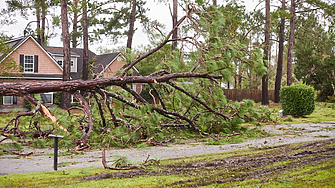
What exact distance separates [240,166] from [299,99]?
12295 millimetres

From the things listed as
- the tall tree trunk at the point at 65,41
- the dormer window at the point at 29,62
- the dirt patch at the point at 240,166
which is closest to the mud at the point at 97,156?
the dirt patch at the point at 240,166

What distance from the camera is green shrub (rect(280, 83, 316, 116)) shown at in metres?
16.5

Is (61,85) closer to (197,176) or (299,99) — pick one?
(197,176)

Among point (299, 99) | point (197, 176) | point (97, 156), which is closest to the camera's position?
point (197, 176)

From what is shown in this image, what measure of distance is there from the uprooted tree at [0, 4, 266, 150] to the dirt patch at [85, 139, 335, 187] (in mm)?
2637

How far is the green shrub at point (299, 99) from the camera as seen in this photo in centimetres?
1645

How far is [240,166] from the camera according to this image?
554 centimetres

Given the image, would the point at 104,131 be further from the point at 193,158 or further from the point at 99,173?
the point at 99,173

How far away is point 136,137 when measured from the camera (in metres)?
8.67

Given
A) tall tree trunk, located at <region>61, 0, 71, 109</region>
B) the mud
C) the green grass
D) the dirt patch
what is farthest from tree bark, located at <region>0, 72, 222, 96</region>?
tall tree trunk, located at <region>61, 0, 71, 109</region>

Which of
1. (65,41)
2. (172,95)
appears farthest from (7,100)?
(172,95)

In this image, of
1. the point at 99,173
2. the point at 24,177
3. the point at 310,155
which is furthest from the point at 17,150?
the point at 310,155

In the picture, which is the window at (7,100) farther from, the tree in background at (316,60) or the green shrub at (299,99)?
the tree in background at (316,60)

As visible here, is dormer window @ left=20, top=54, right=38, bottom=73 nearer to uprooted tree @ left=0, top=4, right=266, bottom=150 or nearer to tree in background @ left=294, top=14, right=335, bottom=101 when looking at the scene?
uprooted tree @ left=0, top=4, right=266, bottom=150
